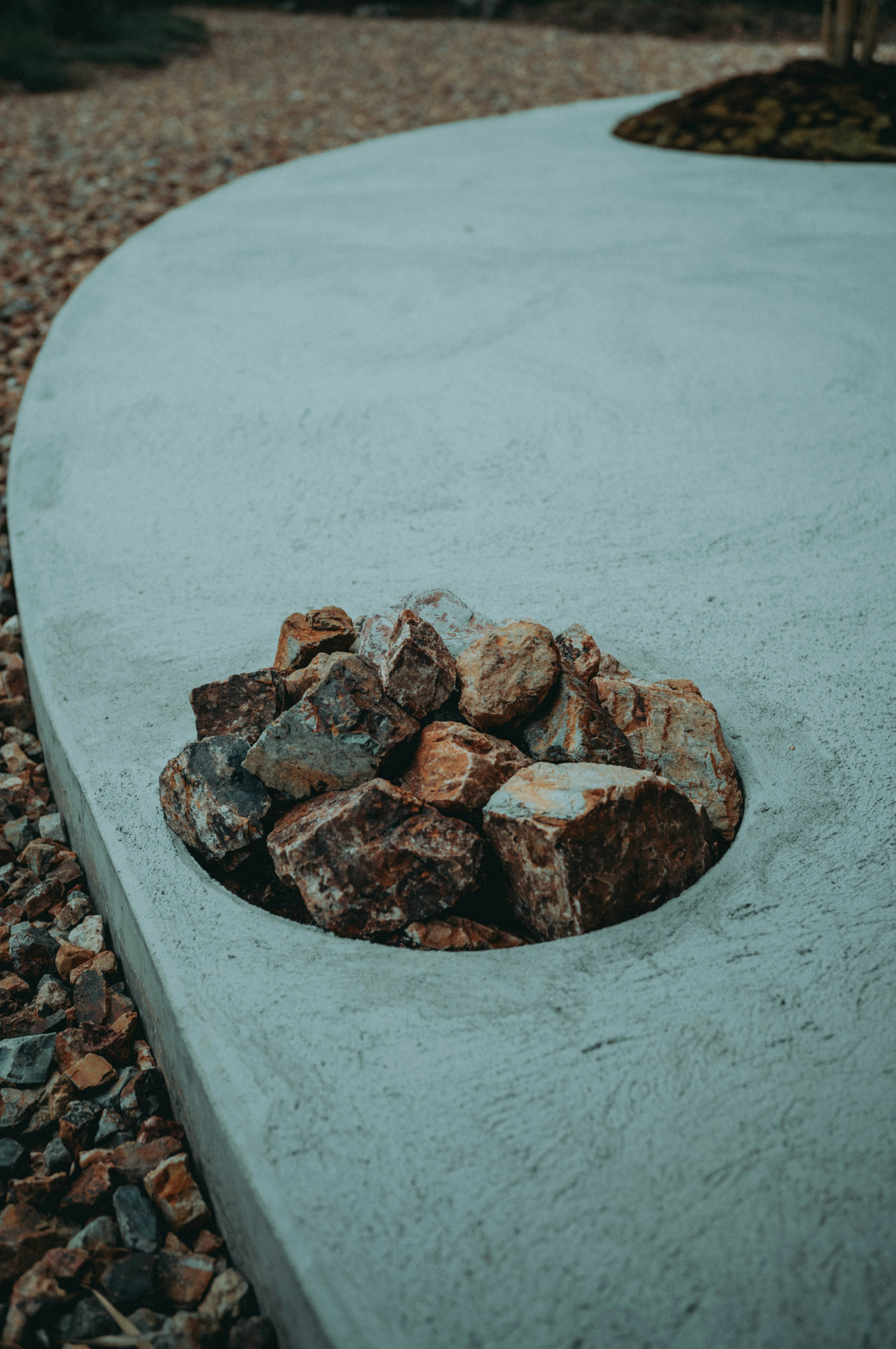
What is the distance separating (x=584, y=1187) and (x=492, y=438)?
6.19 ft

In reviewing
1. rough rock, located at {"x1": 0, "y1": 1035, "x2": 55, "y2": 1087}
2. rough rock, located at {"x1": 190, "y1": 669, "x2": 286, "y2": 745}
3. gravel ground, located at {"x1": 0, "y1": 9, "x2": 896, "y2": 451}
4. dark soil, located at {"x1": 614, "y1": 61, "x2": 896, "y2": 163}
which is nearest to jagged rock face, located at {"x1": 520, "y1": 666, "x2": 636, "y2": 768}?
rough rock, located at {"x1": 190, "y1": 669, "x2": 286, "y2": 745}

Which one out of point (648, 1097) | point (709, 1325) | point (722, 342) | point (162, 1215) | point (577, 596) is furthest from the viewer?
point (722, 342)

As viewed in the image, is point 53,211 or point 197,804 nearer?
point 197,804

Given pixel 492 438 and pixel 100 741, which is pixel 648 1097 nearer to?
pixel 100 741

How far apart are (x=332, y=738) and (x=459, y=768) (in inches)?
7.6

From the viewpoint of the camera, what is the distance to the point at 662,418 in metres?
2.38

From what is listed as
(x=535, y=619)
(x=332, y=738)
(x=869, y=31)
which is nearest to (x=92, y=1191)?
(x=332, y=738)

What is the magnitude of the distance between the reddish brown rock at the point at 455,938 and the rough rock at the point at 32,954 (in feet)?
2.11

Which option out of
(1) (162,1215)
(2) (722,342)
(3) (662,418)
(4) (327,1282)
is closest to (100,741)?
(1) (162,1215)

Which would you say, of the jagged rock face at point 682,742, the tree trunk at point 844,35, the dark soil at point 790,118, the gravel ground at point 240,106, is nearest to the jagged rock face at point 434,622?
the jagged rock face at point 682,742

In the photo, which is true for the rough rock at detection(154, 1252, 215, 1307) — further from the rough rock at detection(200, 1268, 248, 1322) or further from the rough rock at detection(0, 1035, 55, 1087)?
the rough rock at detection(0, 1035, 55, 1087)

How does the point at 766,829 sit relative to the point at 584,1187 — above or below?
above

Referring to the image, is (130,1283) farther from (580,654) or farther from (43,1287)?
(580,654)

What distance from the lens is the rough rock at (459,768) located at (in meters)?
1.21
